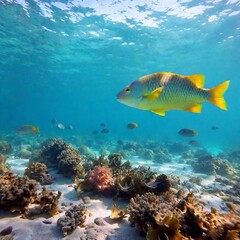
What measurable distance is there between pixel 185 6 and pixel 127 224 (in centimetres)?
2230

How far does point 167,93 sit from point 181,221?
197 centimetres

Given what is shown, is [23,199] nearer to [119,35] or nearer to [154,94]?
[154,94]

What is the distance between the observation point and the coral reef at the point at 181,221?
10.4 ft

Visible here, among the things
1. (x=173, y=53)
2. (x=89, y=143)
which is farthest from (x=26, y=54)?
(x=173, y=53)

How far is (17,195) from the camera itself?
4305 mm

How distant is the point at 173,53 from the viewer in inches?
1420

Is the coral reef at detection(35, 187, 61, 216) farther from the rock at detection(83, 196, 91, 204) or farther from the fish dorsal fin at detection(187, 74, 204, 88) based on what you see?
the fish dorsal fin at detection(187, 74, 204, 88)

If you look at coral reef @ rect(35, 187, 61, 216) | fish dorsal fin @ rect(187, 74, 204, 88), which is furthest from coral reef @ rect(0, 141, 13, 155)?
fish dorsal fin @ rect(187, 74, 204, 88)

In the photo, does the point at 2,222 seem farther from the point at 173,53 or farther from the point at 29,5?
the point at 173,53

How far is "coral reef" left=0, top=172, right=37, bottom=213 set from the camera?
14.0ft

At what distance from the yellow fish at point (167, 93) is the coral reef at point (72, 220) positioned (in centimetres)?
222

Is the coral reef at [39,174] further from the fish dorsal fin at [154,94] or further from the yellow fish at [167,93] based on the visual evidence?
the fish dorsal fin at [154,94]

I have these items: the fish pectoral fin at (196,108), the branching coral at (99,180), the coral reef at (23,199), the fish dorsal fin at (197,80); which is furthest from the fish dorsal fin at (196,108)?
the coral reef at (23,199)

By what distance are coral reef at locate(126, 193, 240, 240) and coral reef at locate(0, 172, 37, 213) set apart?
6.38 ft
